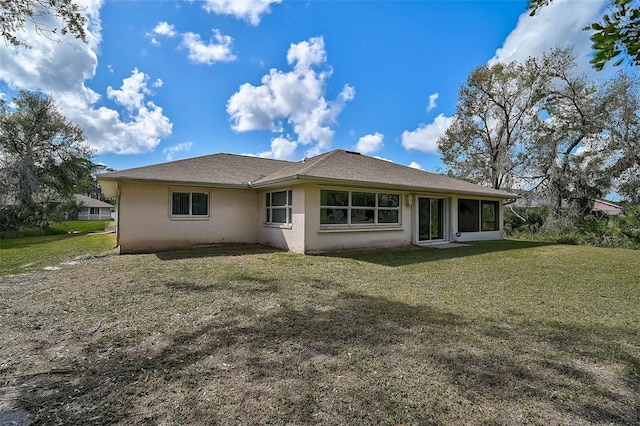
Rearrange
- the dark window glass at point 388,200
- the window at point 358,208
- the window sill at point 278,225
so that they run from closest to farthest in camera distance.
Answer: the window at point 358,208 < the window sill at point 278,225 < the dark window glass at point 388,200

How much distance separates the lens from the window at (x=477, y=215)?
14.5m

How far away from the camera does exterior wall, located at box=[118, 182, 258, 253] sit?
10.2m

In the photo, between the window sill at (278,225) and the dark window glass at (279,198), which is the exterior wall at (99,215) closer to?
the window sill at (278,225)

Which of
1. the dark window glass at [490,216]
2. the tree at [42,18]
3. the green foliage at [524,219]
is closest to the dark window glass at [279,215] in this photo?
the tree at [42,18]

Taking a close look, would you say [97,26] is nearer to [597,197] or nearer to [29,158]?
[597,197]

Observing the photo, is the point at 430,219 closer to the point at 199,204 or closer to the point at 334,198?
the point at 334,198

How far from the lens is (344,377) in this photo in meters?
2.75

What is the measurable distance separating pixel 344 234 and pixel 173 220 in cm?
592

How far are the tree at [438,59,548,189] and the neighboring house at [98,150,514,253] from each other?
11.5 metres

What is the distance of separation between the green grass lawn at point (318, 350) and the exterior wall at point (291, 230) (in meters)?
3.50

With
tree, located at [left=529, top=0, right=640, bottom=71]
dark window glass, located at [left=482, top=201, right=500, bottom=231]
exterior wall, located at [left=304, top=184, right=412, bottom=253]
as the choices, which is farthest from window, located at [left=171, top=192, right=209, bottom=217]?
dark window glass, located at [left=482, top=201, right=500, bottom=231]

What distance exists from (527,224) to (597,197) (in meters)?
3.68

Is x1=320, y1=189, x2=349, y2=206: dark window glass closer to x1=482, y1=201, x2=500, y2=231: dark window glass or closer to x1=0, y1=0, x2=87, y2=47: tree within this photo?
x1=0, y1=0, x2=87, y2=47: tree

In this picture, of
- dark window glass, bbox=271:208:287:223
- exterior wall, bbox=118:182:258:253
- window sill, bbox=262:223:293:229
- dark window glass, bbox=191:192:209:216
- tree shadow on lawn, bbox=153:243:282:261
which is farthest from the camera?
dark window glass, bbox=191:192:209:216
